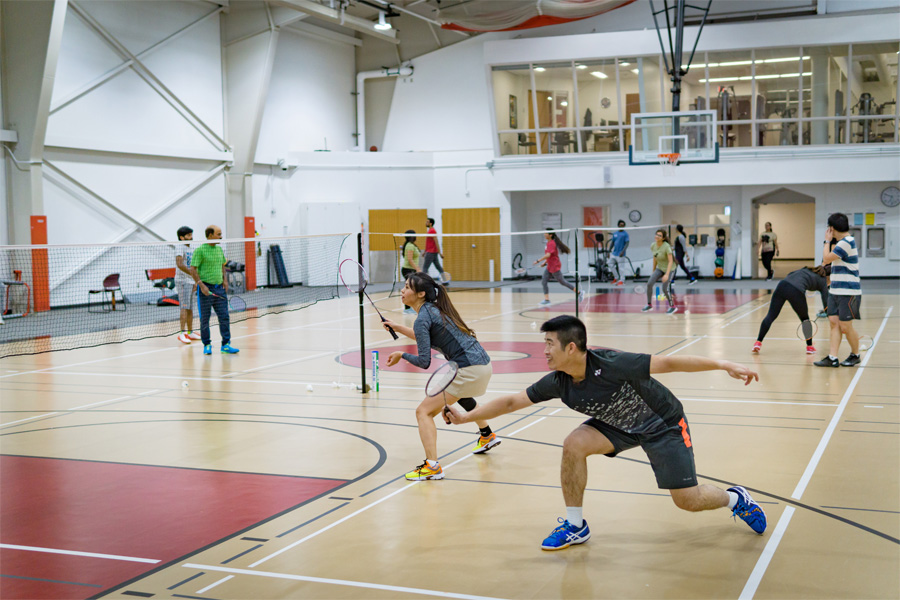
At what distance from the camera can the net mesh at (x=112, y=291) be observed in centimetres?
1864

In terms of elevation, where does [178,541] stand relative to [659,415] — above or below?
below

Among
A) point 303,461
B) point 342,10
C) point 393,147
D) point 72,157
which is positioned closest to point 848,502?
point 303,461

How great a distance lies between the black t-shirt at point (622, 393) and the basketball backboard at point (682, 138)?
21.8m

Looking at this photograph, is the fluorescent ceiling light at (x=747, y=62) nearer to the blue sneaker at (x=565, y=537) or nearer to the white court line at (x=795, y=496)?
the white court line at (x=795, y=496)

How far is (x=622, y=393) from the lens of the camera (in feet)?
16.8

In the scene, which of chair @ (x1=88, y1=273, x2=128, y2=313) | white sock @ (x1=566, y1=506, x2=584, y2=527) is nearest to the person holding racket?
white sock @ (x1=566, y1=506, x2=584, y2=527)

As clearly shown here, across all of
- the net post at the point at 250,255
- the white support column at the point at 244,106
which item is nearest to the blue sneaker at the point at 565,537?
the net post at the point at 250,255

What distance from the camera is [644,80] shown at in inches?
1233

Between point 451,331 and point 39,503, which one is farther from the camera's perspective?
point 451,331

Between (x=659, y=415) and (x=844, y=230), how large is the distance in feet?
25.1

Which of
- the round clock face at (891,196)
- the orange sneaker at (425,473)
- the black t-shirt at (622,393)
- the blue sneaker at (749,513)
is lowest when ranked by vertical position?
the orange sneaker at (425,473)

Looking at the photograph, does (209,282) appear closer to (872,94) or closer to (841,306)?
(841,306)

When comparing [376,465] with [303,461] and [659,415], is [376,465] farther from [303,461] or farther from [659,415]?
[659,415]

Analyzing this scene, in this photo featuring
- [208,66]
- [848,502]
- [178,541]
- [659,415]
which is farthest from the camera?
[208,66]
